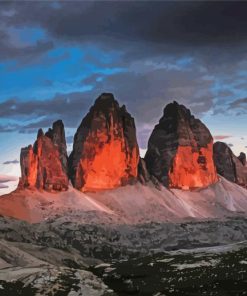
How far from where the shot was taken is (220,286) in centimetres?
9594

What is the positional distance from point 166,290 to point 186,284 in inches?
194

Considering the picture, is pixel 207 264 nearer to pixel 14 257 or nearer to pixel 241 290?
pixel 241 290

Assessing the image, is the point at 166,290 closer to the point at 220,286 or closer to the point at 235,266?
the point at 220,286

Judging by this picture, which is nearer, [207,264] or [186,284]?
[186,284]

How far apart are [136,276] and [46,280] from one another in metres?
17.0

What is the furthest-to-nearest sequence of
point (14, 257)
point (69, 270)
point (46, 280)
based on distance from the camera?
1. point (14, 257)
2. point (69, 270)
3. point (46, 280)

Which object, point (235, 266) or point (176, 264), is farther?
point (176, 264)

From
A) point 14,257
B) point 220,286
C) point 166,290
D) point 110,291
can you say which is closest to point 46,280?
point 110,291

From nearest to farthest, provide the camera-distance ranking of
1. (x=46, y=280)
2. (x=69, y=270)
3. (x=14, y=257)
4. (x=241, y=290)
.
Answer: (x=241, y=290) < (x=46, y=280) < (x=69, y=270) < (x=14, y=257)

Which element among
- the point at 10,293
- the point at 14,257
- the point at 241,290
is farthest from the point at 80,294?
the point at 14,257

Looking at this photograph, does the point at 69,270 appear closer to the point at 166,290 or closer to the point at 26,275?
the point at 26,275

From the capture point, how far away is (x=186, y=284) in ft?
329

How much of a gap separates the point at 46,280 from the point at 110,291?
13.3 metres

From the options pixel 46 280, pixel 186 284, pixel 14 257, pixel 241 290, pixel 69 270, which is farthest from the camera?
pixel 14 257
